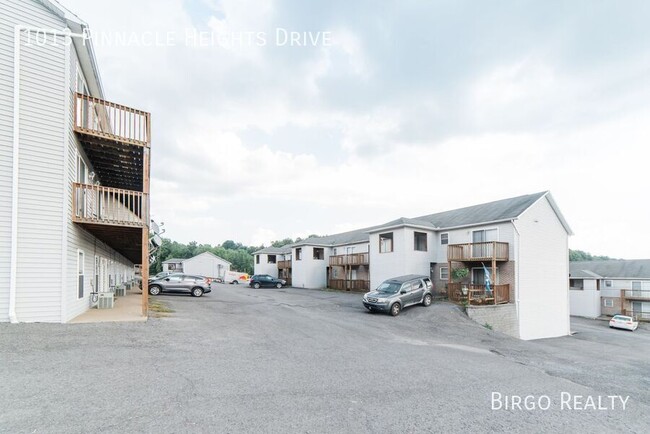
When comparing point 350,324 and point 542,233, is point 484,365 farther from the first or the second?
point 542,233

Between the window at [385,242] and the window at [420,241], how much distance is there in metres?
1.77

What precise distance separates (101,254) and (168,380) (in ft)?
45.0

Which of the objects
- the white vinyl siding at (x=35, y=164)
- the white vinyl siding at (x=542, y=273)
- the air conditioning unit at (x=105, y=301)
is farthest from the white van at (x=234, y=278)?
the white vinyl siding at (x=35, y=164)

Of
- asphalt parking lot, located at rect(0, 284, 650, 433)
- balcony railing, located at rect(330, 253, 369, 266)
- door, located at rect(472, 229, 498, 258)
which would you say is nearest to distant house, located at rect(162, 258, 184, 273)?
balcony railing, located at rect(330, 253, 369, 266)

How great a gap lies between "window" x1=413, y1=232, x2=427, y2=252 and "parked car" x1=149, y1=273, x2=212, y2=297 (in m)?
14.7

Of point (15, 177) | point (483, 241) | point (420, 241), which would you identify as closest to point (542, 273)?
point (483, 241)

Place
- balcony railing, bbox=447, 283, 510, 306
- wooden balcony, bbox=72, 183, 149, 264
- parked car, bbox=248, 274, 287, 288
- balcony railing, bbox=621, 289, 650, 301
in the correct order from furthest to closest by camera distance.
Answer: parked car, bbox=248, 274, 287, 288
balcony railing, bbox=621, 289, 650, 301
balcony railing, bbox=447, 283, 510, 306
wooden balcony, bbox=72, 183, 149, 264

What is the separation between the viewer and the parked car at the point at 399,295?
17562 millimetres

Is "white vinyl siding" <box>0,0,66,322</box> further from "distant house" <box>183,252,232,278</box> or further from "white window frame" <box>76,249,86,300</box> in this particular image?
"distant house" <box>183,252,232,278</box>

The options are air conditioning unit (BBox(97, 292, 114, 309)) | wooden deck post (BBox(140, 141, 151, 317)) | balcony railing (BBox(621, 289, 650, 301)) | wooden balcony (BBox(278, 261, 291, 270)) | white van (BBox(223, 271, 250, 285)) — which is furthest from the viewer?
white van (BBox(223, 271, 250, 285))

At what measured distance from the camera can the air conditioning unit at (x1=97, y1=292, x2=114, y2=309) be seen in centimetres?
1448

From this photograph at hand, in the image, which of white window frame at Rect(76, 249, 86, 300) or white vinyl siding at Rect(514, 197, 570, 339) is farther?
white vinyl siding at Rect(514, 197, 570, 339)

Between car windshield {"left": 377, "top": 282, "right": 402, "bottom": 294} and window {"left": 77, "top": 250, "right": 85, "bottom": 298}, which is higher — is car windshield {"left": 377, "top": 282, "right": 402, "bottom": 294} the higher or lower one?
the lower one

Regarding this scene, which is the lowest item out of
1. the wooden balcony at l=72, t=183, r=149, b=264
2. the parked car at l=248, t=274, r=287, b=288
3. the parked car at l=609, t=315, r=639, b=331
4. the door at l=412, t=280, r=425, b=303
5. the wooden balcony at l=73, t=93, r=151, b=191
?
the parked car at l=609, t=315, r=639, b=331
